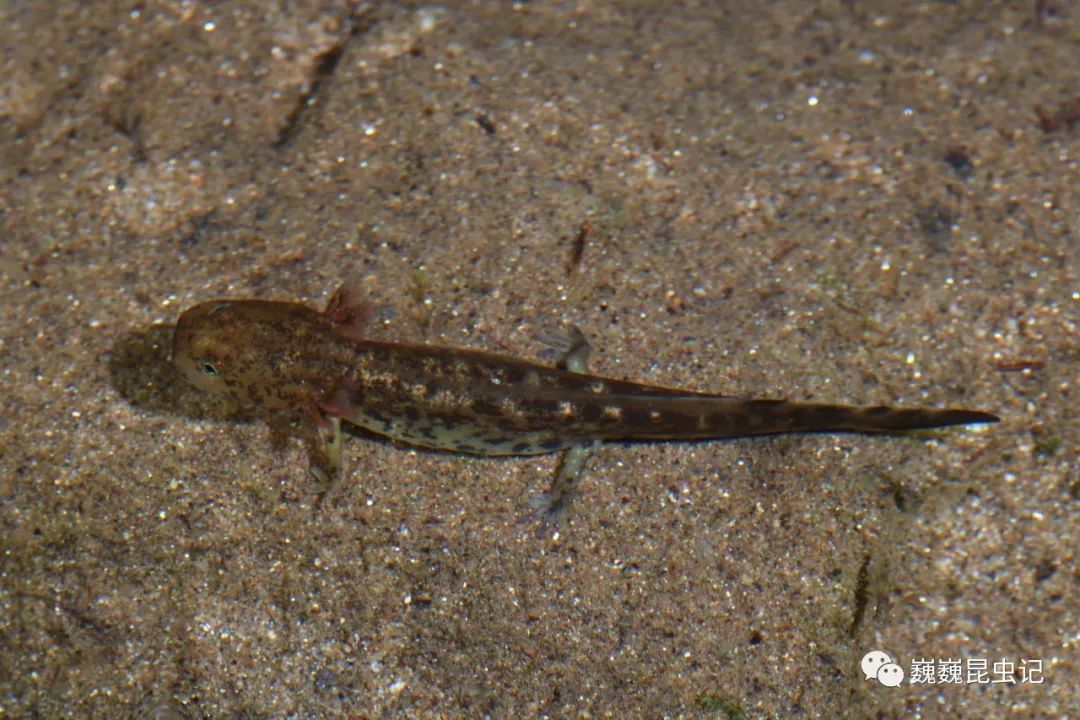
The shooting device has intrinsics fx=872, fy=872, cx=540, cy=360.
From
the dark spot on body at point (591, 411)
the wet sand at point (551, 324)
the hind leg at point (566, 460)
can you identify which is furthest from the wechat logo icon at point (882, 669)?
the dark spot on body at point (591, 411)

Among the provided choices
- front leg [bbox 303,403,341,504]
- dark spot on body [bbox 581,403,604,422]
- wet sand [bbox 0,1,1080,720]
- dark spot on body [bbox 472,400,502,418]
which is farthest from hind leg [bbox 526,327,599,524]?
front leg [bbox 303,403,341,504]

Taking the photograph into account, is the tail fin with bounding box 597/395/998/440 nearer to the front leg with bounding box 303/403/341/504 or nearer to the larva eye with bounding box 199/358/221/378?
the front leg with bounding box 303/403/341/504

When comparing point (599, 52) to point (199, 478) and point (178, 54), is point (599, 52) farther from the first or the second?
Result: point (199, 478)

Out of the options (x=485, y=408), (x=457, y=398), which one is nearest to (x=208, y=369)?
(x=457, y=398)

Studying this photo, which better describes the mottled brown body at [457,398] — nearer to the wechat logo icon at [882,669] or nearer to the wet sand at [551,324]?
the wet sand at [551,324]

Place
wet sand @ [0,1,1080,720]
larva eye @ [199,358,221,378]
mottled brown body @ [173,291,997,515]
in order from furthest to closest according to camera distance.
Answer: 1. mottled brown body @ [173,291,997,515]
2. larva eye @ [199,358,221,378]
3. wet sand @ [0,1,1080,720]
